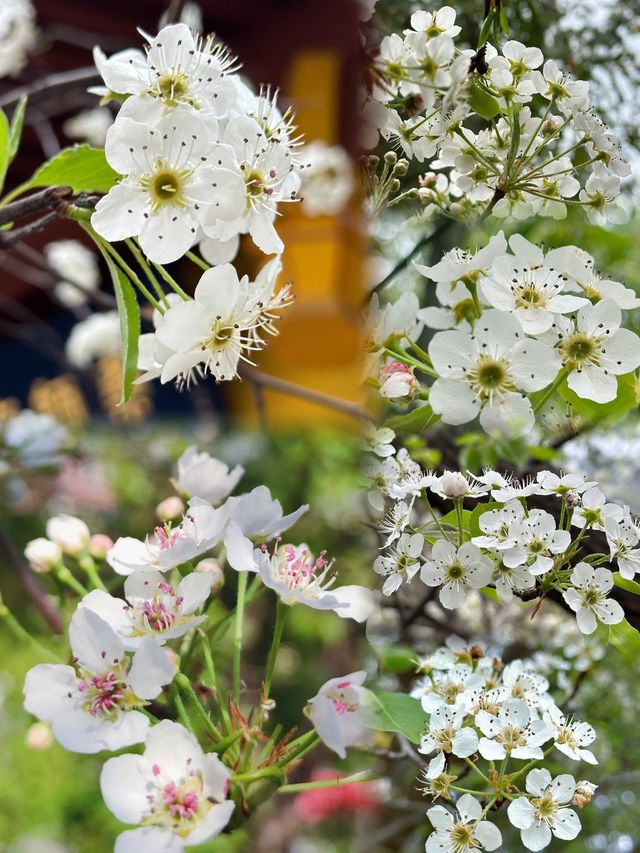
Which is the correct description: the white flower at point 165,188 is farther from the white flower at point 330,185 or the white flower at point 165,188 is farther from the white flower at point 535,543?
the white flower at point 330,185

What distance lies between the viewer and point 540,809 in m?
0.26

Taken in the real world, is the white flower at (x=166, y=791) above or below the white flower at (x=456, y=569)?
below

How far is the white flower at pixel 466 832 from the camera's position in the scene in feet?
0.85

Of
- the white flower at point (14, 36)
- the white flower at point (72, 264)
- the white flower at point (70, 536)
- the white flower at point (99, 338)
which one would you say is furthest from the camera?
the white flower at point (72, 264)

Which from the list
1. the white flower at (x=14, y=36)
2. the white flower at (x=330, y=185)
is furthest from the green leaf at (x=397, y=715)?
the white flower at (x=330, y=185)

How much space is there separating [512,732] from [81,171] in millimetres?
203

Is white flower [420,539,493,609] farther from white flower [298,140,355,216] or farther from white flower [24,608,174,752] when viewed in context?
white flower [298,140,355,216]

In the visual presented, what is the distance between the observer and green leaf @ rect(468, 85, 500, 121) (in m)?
0.25

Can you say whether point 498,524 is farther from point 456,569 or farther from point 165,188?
point 165,188

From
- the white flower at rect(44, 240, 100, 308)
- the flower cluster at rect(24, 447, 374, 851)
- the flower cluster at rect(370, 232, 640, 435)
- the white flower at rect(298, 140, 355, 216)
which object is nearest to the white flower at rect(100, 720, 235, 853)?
the flower cluster at rect(24, 447, 374, 851)

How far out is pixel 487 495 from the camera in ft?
0.85

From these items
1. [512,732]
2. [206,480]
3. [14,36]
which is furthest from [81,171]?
[14,36]

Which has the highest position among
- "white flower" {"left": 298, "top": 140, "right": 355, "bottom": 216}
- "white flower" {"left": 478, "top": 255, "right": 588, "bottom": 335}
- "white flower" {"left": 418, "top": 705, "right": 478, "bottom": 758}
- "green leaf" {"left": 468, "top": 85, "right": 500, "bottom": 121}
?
"green leaf" {"left": 468, "top": 85, "right": 500, "bottom": 121}

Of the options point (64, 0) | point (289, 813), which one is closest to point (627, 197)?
point (64, 0)
